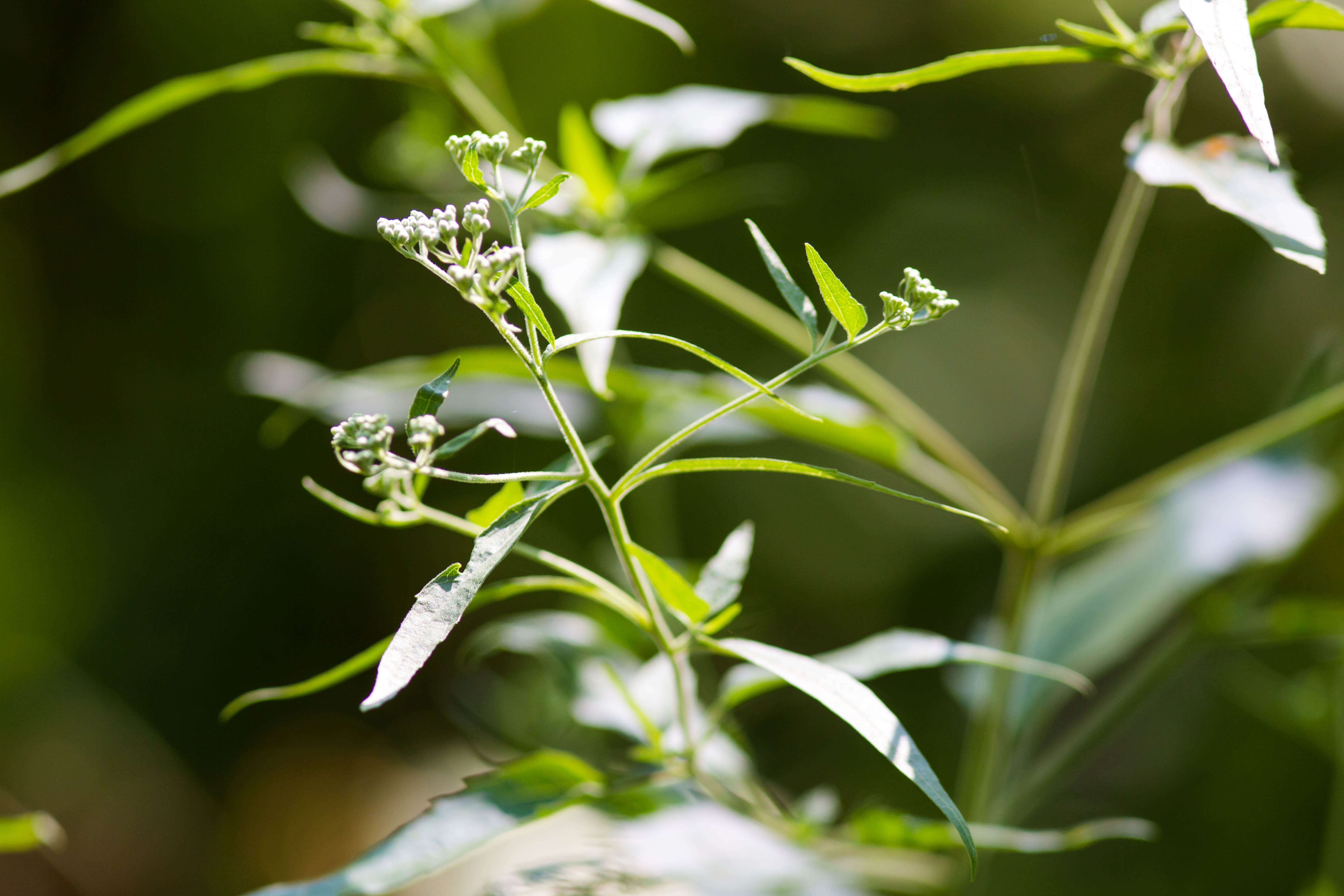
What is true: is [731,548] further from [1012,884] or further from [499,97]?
[1012,884]

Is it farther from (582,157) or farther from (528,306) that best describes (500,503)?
(582,157)

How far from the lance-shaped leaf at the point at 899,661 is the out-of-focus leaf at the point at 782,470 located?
0.06 m

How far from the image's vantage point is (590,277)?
308mm

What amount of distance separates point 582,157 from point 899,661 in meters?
0.22

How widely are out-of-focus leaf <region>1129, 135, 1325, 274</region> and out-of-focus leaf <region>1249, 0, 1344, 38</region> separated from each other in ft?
0.10

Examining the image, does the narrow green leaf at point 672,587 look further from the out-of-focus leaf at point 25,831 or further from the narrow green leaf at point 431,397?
the out-of-focus leaf at point 25,831

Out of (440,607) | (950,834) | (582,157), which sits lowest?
(950,834)

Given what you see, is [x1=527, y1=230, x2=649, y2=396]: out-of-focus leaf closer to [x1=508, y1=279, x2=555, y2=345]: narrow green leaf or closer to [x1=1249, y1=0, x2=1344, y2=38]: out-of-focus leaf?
[x1=508, y1=279, x2=555, y2=345]: narrow green leaf

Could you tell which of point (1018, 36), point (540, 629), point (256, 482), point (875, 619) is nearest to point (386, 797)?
point (256, 482)

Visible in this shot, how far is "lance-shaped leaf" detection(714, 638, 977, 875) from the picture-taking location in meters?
0.17

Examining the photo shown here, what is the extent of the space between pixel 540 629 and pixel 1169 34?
315mm

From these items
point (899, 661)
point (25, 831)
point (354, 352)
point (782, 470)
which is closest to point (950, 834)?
point (899, 661)

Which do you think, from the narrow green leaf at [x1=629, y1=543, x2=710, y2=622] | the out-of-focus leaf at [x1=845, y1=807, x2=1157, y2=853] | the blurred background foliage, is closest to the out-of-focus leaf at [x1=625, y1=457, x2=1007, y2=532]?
the narrow green leaf at [x1=629, y1=543, x2=710, y2=622]

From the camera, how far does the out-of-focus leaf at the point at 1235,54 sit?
0.55ft
